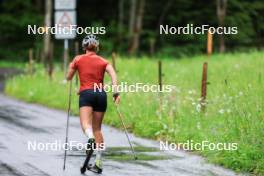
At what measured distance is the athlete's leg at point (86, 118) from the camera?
1152 cm

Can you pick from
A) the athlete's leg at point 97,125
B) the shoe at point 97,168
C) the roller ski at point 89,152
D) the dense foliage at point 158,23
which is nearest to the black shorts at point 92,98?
the athlete's leg at point 97,125

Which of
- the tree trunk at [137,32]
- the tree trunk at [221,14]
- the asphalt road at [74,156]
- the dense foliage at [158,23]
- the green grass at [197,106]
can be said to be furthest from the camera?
the dense foliage at [158,23]

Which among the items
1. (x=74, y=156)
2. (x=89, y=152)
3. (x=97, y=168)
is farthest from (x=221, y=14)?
(x=89, y=152)

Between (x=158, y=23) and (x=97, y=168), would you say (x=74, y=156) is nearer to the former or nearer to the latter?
(x=97, y=168)

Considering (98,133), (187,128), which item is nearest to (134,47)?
(187,128)

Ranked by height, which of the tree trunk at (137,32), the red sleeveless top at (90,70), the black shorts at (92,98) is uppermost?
the tree trunk at (137,32)

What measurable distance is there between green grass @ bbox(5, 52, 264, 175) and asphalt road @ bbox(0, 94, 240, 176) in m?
0.50

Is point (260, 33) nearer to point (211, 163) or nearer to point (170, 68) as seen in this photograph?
point (170, 68)

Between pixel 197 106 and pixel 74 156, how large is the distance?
3025mm

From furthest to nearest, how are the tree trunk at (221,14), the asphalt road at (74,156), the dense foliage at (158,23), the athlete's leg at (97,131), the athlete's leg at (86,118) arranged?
1. the dense foliage at (158,23)
2. the tree trunk at (221,14)
3. the athlete's leg at (97,131)
4. the asphalt road at (74,156)
5. the athlete's leg at (86,118)

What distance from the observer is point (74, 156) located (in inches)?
524

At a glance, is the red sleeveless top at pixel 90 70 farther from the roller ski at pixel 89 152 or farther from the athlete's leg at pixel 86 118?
the roller ski at pixel 89 152

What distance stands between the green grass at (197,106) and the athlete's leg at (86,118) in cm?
265

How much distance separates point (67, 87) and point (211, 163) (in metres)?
13.4
